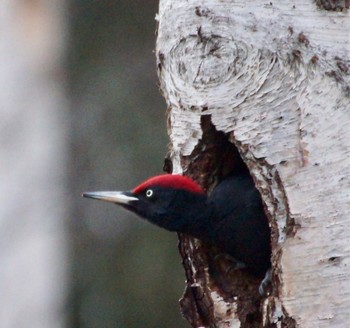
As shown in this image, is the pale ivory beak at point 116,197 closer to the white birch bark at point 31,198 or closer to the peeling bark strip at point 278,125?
the peeling bark strip at point 278,125

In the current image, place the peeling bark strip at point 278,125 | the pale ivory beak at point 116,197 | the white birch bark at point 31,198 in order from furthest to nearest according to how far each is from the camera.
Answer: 1. the white birch bark at point 31,198
2. the pale ivory beak at point 116,197
3. the peeling bark strip at point 278,125

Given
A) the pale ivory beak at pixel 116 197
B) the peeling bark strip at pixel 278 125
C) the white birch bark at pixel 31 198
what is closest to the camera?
the peeling bark strip at pixel 278 125

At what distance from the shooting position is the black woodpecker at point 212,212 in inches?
188

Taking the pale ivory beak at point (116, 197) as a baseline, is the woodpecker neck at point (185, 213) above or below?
below

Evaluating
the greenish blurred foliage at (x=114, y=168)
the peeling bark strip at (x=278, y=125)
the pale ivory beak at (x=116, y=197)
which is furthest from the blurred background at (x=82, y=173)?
the peeling bark strip at (x=278, y=125)

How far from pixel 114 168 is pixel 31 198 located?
0.52m

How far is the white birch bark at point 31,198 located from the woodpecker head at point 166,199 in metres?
1.78

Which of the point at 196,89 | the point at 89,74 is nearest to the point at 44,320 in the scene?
the point at 89,74

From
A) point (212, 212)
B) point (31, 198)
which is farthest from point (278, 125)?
point (31, 198)

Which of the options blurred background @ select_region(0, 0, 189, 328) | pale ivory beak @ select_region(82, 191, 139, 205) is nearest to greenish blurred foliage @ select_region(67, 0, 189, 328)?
blurred background @ select_region(0, 0, 189, 328)

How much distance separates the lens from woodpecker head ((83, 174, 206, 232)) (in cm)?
476

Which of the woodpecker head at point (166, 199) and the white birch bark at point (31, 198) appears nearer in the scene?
the woodpecker head at point (166, 199)

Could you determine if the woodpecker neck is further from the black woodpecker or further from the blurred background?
the blurred background

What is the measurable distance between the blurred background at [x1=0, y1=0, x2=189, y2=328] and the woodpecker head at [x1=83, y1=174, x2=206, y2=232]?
66.6 inches
